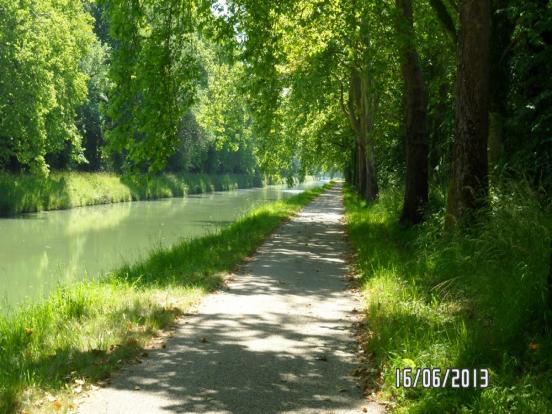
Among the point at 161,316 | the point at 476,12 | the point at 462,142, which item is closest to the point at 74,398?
the point at 161,316

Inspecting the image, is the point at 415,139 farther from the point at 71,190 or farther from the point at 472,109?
the point at 71,190

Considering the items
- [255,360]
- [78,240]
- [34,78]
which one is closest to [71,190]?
[34,78]

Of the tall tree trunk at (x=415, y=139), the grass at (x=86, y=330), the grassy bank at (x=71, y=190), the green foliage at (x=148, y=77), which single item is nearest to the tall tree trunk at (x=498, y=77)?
the tall tree trunk at (x=415, y=139)

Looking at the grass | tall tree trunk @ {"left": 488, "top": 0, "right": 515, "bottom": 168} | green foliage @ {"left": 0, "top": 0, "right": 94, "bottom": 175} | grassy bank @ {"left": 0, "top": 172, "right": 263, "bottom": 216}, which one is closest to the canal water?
grassy bank @ {"left": 0, "top": 172, "right": 263, "bottom": 216}

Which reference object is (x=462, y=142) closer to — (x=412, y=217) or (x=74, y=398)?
(x=412, y=217)

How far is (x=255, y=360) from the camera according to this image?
622cm

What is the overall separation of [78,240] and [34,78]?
38.6ft

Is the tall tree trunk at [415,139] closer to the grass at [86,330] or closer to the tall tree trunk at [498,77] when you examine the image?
the tall tree trunk at [498,77]

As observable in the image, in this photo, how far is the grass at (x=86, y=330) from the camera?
5270 millimetres

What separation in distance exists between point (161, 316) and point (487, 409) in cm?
446

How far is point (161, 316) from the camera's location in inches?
305

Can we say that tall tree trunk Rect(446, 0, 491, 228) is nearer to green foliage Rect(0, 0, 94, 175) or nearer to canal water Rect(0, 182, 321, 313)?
canal water Rect(0, 182, 321, 313)

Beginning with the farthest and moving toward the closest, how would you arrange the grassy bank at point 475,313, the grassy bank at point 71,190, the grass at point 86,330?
the grassy bank at point 71,190, the grass at point 86,330, the grassy bank at point 475,313

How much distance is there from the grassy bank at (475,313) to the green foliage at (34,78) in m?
24.5
